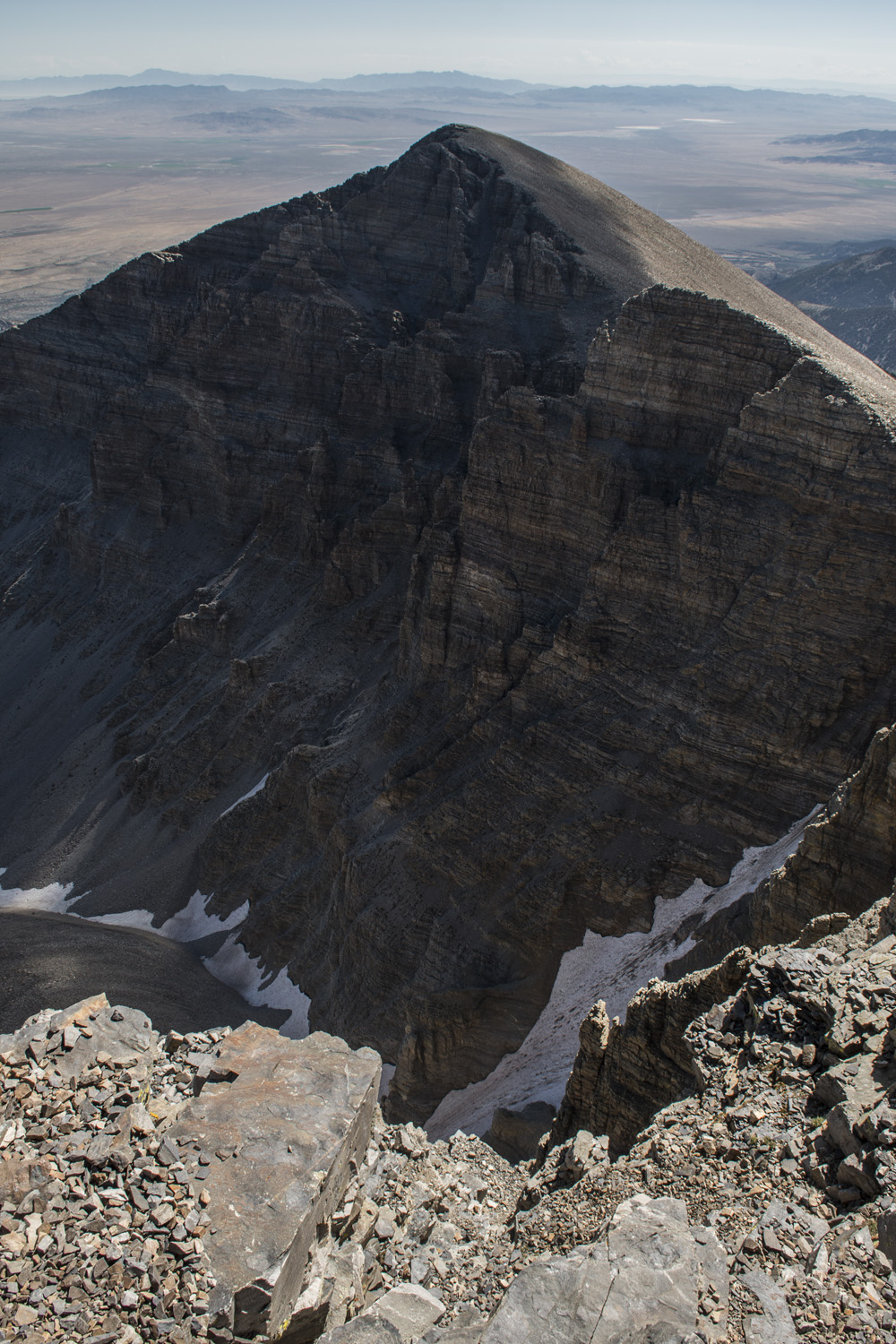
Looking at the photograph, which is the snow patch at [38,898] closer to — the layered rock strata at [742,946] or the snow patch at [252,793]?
the snow patch at [252,793]

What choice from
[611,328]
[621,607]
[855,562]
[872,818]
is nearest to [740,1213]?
[872,818]

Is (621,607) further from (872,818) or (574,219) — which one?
(574,219)

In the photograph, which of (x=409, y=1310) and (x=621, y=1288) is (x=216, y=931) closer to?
(x=409, y=1310)

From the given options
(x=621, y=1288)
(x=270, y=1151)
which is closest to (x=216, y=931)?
(x=270, y=1151)

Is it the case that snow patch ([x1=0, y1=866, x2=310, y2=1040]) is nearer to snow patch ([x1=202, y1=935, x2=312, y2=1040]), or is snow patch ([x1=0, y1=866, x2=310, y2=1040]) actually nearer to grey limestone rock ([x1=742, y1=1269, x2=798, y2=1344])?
snow patch ([x1=202, y1=935, x2=312, y2=1040])

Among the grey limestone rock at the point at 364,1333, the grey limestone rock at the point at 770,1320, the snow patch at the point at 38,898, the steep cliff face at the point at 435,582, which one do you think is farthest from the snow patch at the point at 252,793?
the grey limestone rock at the point at 770,1320
